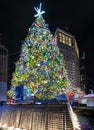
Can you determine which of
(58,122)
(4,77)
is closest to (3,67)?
(4,77)

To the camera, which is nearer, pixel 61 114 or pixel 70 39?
pixel 61 114

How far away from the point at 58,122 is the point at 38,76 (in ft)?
62.6

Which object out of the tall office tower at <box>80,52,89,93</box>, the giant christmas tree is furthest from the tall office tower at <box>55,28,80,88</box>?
the giant christmas tree

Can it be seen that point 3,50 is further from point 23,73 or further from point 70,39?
point 70,39

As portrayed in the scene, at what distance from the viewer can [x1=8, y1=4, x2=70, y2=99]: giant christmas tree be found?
26375mm

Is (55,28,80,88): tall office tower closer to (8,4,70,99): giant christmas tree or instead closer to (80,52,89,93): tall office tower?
(80,52,89,93): tall office tower

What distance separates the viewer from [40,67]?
2689 centimetres

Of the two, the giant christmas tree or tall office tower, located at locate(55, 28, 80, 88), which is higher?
tall office tower, located at locate(55, 28, 80, 88)

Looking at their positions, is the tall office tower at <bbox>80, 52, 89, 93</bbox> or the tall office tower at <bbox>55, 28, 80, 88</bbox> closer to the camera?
the tall office tower at <bbox>55, 28, 80, 88</bbox>

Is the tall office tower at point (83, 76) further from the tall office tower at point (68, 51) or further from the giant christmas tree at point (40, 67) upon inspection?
the giant christmas tree at point (40, 67)

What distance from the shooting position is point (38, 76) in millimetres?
26438

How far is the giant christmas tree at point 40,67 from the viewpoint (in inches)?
1038

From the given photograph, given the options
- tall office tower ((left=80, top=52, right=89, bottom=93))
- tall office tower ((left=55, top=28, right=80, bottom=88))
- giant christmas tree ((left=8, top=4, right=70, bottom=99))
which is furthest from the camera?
tall office tower ((left=80, top=52, right=89, bottom=93))

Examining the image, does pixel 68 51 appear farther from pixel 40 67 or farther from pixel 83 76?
pixel 40 67
